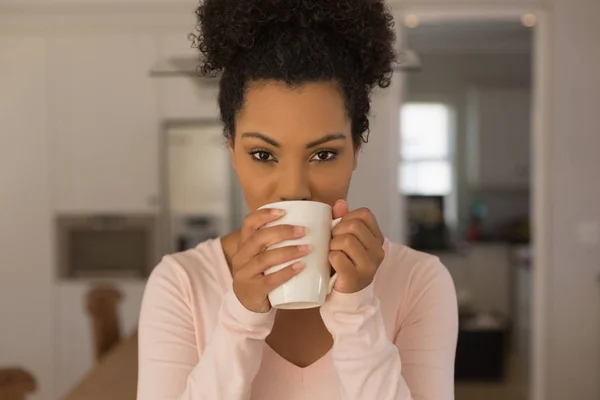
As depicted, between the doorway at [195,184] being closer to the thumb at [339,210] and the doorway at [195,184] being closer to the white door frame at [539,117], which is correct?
the white door frame at [539,117]

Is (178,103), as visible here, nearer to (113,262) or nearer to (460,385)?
(113,262)

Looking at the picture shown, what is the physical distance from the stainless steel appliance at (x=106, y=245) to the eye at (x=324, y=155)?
2589 millimetres

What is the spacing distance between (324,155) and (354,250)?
13 cm

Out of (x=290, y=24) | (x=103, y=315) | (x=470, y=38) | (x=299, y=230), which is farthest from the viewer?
(x=470, y=38)

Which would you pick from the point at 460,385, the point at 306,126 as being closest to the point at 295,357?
the point at 306,126

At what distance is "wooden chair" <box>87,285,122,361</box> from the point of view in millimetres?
1797

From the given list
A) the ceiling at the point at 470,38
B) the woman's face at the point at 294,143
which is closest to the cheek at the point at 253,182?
the woman's face at the point at 294,143

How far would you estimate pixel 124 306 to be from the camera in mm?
3203

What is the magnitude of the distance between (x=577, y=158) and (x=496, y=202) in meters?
2.16

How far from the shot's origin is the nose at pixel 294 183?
679 millimetres

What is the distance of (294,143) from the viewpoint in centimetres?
67

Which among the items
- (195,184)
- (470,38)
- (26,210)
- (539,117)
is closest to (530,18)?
(539,117)

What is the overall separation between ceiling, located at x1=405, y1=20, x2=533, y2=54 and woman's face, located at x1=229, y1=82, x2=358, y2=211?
400 centimetres

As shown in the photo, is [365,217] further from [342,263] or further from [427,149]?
[427,149]
